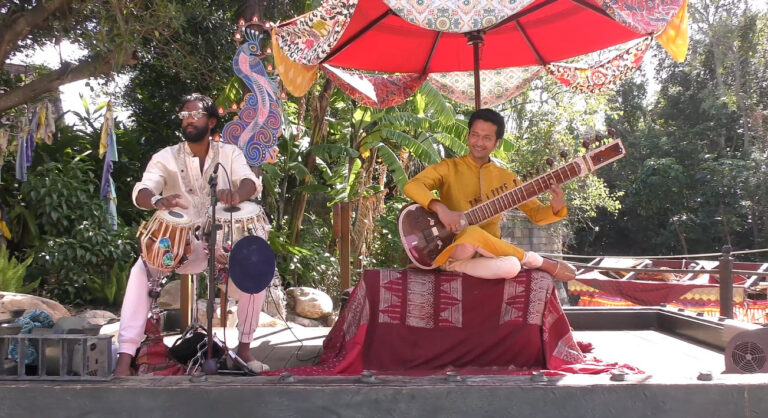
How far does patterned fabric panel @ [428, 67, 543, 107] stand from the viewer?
549 cm

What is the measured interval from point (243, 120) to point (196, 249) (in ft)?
3.86

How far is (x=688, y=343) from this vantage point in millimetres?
4445

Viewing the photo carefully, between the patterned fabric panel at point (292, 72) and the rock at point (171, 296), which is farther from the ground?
the patterned fabric panel at point (292, 72)

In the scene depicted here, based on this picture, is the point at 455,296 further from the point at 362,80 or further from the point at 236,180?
the point at 362,80

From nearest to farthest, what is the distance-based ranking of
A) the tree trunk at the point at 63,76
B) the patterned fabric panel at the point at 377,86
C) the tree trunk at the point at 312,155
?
the patterned fabric panel at the point at 377,86
the tree trunk at the point at 63,76
the tree trunk at the point at 312,155

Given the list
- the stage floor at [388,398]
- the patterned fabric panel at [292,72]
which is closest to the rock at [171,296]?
the patterned fabric panel at [292,72]

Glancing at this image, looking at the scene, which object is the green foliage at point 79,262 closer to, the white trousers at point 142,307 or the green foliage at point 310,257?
the green foliage at point 310,257

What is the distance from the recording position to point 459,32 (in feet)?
10.3

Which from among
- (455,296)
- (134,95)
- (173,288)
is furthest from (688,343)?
(134,95)

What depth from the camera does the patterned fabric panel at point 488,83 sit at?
549 centimetres

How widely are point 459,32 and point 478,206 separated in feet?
3.51

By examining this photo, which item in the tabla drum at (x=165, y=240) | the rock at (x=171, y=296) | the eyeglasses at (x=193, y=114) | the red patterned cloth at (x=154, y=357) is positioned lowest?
the rock at (x=171, y=296)

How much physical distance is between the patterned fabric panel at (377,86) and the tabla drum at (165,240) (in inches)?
82.0

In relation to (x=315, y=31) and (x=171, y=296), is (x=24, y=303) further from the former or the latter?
(x=315, y=31)
